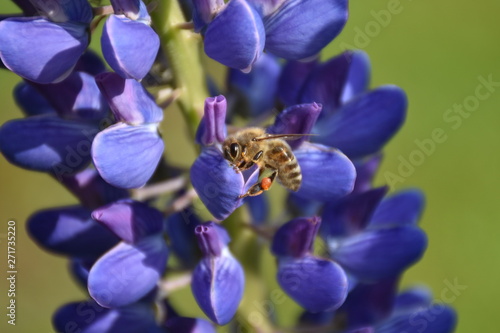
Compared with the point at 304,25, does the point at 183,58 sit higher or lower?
lower

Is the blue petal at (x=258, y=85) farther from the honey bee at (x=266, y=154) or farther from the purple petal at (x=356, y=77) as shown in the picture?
the honey bee at (x=266, y=154)

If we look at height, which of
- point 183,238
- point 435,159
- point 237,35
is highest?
point 237,35

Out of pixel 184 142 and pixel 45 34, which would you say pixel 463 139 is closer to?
pixel 184 142

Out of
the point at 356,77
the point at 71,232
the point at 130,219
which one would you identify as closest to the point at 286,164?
the point at 130,219

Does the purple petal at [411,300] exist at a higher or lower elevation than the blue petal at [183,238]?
higher

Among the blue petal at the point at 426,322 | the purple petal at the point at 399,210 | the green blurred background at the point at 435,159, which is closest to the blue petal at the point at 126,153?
the purple petal at the point at 399,210

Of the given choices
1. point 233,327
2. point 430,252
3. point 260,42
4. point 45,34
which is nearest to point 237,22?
point 260,42

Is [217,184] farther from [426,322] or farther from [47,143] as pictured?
[426,322]
